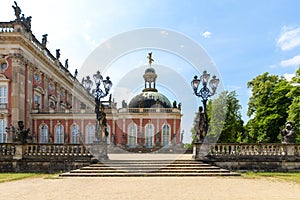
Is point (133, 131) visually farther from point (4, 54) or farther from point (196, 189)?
point (196, 189)

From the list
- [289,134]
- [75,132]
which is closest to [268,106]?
[289,134]

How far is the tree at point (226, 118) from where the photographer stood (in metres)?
41.3

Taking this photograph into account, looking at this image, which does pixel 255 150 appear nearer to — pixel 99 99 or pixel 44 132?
pixel 99 99

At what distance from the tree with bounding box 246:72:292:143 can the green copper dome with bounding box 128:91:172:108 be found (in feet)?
36.8

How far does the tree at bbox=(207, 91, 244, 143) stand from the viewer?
41344 mm

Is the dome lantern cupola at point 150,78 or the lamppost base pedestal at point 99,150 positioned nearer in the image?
the lamppost base pedestal at point 99,150

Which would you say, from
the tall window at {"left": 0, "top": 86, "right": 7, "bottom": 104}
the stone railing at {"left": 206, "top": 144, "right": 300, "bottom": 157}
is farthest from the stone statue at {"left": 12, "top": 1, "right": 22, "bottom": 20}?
the stone railing at {"left": 206, "top": 144, "right": 300, "bottom": 157}

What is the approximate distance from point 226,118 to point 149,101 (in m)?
12.0

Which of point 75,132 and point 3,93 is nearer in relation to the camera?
point 3,93

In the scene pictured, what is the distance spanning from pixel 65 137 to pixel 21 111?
20.1 feet

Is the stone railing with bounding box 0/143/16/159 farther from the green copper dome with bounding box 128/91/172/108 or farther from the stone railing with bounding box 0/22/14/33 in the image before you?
the green copper dome with bounding box 128/91/172/108

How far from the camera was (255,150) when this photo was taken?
17.8 meters

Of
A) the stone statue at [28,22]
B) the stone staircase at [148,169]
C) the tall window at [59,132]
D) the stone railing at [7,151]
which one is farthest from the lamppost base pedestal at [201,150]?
the stone statue at [28,22]

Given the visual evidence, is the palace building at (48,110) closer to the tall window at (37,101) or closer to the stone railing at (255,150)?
the tall window at (37,101)
